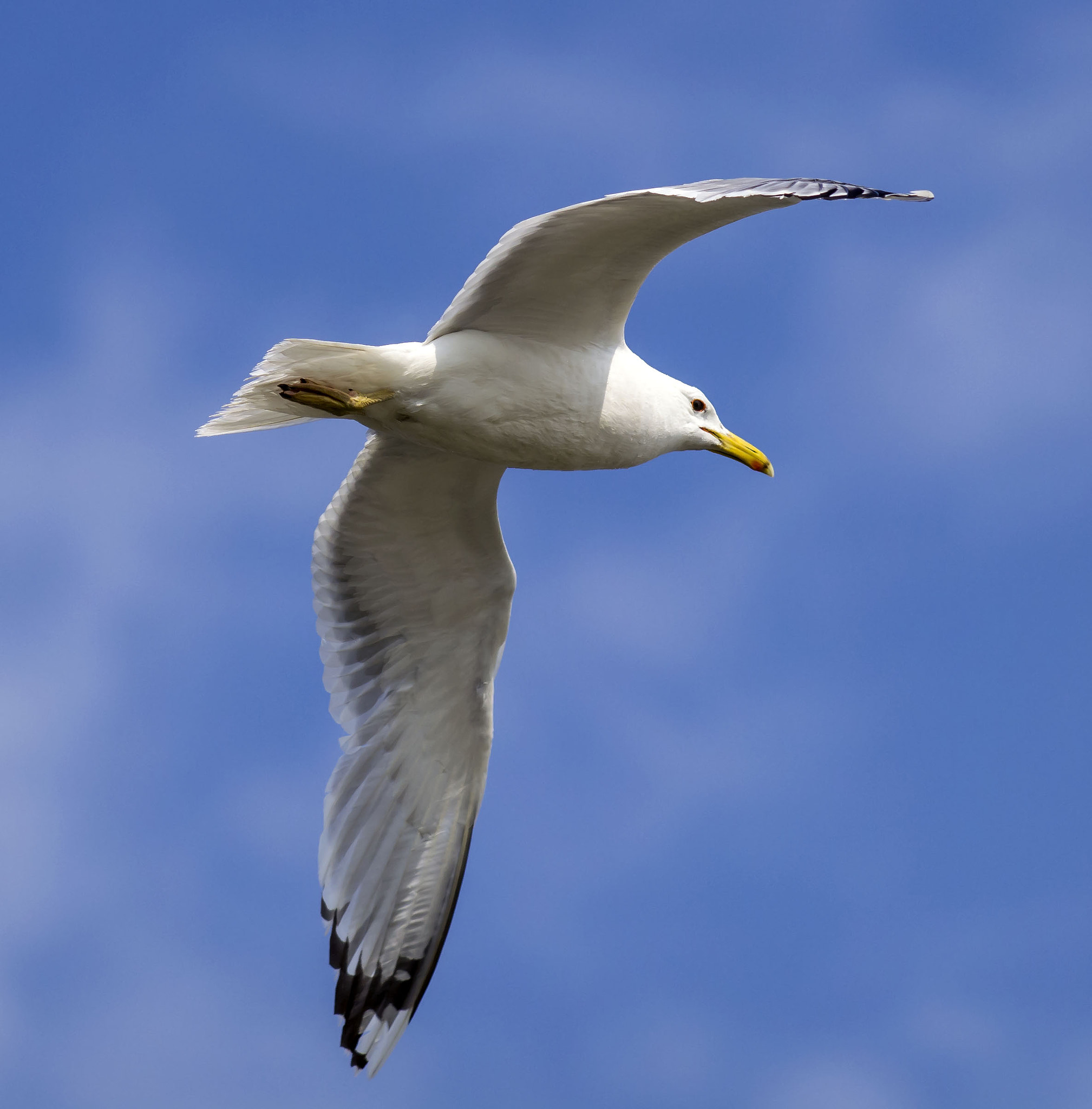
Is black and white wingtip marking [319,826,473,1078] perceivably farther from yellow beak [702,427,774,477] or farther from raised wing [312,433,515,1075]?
yellow beak [702,427,774,477]

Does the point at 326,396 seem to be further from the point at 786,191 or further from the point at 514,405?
the point at 786,191

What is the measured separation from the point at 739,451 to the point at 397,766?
2355mm

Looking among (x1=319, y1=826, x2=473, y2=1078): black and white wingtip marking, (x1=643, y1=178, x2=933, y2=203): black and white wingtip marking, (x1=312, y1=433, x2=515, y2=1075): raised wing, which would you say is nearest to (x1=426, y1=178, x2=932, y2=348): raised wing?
(x1=643, y1=178, x2=933, y2=203): black and white wingtip marking

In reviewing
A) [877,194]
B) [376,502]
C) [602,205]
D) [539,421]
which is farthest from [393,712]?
[877,194]

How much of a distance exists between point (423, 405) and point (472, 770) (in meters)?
2.42

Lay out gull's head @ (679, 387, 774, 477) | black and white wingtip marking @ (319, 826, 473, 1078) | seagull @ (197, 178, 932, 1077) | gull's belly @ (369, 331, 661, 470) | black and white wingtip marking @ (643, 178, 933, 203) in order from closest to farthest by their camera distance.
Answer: black and white wingtip marking @ (643, 178, 933, 203), seagull @ (197, 178, 932, 1077), gull's belly @ (369, 331, 661, 470), gull's head @ (679, 387, 774, 477), black and white wingtip marking @ (319, 826, 473, 1078)

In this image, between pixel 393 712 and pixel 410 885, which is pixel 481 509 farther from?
pixel 410 885

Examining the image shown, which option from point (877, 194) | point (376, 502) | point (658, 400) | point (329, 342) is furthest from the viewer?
point (376, 502)

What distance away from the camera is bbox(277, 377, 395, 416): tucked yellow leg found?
6871 millimetres

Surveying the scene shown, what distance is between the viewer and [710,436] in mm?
7984

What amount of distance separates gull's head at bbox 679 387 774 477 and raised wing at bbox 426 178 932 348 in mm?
583

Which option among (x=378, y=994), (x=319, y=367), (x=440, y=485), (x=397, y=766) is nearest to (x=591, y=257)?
(x=319, y=367)

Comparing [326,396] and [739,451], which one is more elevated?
[739,451]

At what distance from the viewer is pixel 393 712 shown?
862cm
